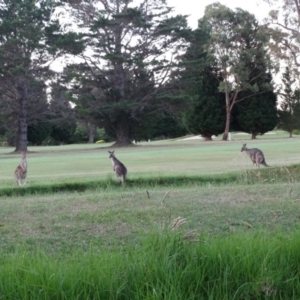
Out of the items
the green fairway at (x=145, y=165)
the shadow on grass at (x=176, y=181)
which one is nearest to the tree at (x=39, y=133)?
the green fairway at (x=145, y=165)

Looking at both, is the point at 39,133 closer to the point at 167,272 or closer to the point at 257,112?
the point at 257,112

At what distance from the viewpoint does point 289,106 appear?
189ft

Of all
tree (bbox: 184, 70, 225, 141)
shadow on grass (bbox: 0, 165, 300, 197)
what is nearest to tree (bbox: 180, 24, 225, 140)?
tree (bbox: 184, 70, 225, 141)

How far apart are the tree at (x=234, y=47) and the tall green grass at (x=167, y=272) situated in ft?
158

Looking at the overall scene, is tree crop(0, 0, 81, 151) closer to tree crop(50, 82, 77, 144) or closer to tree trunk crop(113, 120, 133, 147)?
tree crop(50, 82, 77, 144)

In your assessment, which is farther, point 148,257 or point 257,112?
point 257,112

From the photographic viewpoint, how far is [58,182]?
38.1 ft

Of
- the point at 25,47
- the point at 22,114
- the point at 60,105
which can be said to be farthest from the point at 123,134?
the point at 25,47

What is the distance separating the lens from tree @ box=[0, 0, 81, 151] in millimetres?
38969

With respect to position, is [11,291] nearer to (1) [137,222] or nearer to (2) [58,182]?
(1) [137,222]

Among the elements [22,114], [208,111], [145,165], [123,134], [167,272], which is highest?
[208,111]

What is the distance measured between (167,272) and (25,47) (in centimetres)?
3835

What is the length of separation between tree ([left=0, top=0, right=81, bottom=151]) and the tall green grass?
35659 mm

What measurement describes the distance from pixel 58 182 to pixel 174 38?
111 feet
